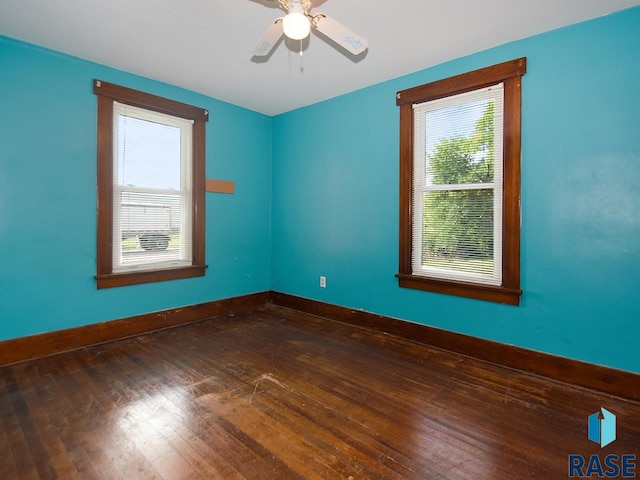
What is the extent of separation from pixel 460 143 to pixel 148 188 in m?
3.15

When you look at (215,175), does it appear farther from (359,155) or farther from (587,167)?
(587,167)

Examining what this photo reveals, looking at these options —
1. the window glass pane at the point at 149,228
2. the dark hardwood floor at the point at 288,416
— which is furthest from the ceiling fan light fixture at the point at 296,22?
the window glass pane at the point at 149,228

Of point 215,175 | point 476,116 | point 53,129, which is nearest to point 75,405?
point 53,129

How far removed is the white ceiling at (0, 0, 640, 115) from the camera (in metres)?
2.20

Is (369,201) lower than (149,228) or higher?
higher

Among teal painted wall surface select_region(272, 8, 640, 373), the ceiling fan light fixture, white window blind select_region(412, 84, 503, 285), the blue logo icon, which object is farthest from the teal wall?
the ceiling fan light fixture

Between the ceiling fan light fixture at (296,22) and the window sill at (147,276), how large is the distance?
108 inches

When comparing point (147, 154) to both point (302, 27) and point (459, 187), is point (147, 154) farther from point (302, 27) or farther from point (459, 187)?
point (459, 187)

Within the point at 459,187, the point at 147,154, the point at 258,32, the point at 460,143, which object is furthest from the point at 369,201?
the point at 147,154

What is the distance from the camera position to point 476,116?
284 cm

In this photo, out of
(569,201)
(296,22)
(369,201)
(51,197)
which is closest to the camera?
(296,22)

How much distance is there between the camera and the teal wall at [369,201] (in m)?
2.24

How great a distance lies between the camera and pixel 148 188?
3414 millimetres

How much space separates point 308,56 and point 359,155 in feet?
3.80
